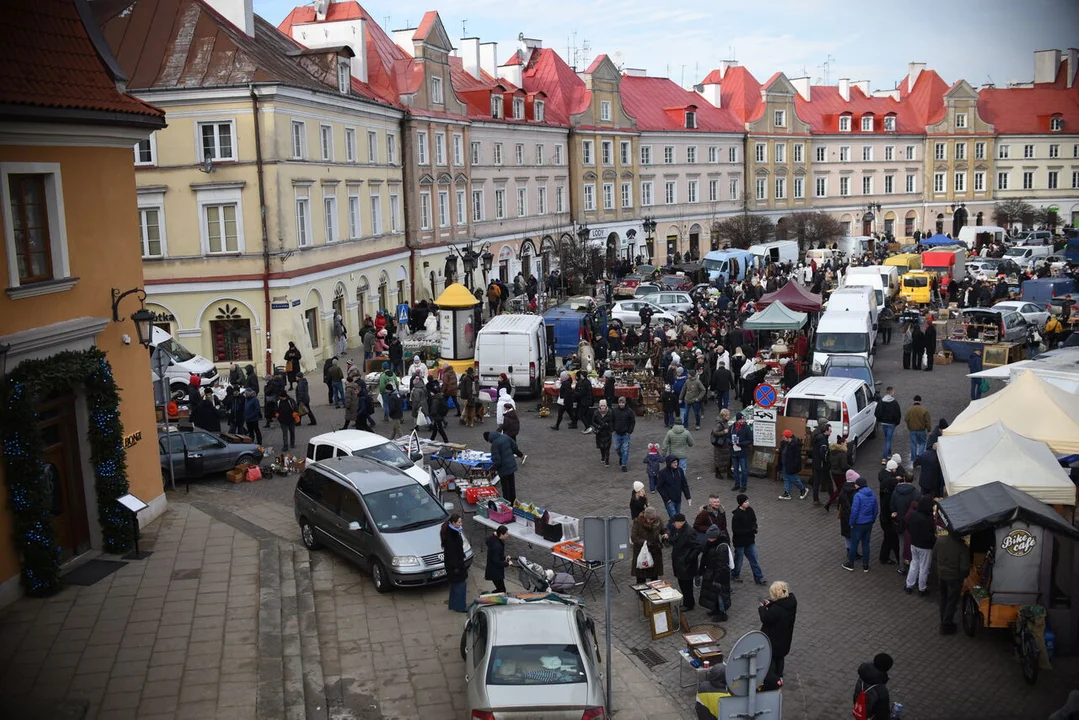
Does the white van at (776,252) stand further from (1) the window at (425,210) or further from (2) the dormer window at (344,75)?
(2) the dormer window at (344,75)

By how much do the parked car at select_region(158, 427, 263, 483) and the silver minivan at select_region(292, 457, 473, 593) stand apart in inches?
205

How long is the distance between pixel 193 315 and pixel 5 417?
20761 mm

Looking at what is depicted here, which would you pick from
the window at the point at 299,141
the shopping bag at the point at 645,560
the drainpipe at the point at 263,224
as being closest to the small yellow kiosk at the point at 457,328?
the drainpipe at the point at 263,224

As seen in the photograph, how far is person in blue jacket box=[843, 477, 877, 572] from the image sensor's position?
1588 centimetres

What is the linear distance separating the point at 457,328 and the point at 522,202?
27.1 m

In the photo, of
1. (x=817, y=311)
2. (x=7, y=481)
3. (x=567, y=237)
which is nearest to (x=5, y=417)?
(x=7, y=481)

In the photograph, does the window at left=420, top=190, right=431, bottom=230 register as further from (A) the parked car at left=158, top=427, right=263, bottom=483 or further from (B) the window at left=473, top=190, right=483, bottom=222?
(A) the parked car at left=158, top=427, right=263, bottom=483

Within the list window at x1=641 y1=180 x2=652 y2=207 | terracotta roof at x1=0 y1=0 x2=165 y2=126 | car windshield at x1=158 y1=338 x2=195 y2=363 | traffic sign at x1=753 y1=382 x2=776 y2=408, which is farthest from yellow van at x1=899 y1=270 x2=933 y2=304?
terracotta roof at x1=0 y1=0 x2=165 y2=126

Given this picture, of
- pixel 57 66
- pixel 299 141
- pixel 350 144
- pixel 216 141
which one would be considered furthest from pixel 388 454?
pixel 350 144

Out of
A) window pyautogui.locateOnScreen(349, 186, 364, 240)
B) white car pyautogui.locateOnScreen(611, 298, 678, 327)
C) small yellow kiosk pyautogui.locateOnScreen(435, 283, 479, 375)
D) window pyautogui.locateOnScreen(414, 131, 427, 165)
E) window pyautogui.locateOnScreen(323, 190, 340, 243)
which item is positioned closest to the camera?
small yellow kiosk pyautogui.locateOnScreen(435, 283, 479, 375)

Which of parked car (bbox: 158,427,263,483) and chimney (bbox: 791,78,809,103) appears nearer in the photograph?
parked car (bbox: 158,427,263,483)

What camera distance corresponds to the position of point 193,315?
110 ft

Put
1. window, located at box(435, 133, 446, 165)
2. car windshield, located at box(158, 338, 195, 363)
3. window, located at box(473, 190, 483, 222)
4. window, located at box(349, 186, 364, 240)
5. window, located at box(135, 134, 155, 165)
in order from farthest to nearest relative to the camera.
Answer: window, located at box(473, 190, 483, 222) → window, located at box(435, 133, 446, 165) → window, located at box(349, 186, 364, 240) → window, located at box(135, 134, 155, 165) → car windshield, located at box(158, 338, 195, 363)

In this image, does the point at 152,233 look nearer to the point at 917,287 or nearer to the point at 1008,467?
the point at 1008,467
